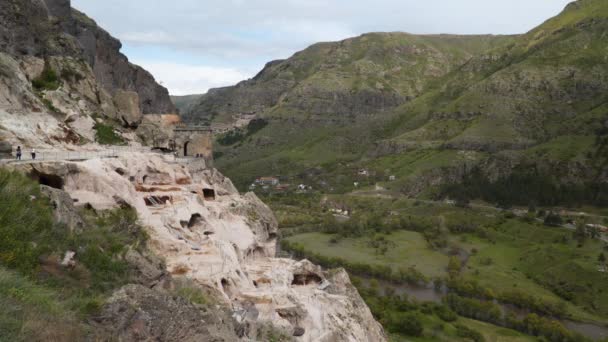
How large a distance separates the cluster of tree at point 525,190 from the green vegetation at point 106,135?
115705 millimetres

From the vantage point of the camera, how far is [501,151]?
518 feet

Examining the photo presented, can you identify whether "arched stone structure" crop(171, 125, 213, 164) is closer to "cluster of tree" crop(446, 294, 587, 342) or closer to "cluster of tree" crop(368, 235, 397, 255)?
"cluster of tree" crop(446, 294, 587, 342)

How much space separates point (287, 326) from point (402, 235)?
10113 cm

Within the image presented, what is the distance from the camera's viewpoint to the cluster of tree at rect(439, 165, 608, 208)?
127m

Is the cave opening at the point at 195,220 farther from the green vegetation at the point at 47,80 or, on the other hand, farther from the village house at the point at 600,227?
the village house at the point at 600,227

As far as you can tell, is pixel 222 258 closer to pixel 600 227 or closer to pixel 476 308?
pixel 476 308

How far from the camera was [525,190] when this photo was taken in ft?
450

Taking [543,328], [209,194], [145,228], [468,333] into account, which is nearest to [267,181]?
[468,333]

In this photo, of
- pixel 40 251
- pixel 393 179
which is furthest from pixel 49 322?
pixel 393 179

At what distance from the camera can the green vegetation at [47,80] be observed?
1442 inches

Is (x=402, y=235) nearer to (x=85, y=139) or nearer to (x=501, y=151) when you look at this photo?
(x=501, y=151)

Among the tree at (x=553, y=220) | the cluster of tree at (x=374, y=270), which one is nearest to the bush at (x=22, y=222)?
the cluster of tree at (x=374, y=270)

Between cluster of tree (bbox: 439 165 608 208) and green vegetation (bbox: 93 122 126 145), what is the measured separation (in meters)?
116

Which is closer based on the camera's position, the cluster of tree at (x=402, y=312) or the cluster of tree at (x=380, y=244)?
the cluster of tree at (x=402, y=312)
